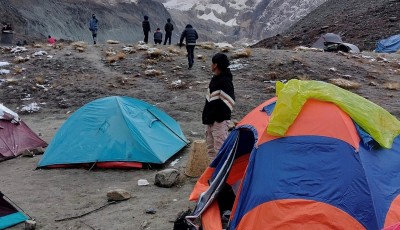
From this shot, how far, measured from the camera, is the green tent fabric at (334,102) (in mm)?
4453

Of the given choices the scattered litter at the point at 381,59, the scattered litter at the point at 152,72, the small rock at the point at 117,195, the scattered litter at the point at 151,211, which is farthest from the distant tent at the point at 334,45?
the scattered litter at the point at 151,211

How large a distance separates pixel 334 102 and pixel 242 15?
424 feet

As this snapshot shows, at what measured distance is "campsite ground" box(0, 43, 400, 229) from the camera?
582 centimetres

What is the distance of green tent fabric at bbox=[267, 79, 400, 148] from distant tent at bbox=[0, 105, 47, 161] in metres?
5.86

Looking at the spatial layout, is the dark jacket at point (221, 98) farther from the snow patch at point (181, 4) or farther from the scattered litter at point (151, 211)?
the snow patch at point (181, 4)

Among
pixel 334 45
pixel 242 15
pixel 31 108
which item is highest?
pixel 242 15

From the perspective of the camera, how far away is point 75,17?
6369cm

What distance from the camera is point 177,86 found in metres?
14.2

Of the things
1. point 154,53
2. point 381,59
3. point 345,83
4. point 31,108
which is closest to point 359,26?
point 381,59

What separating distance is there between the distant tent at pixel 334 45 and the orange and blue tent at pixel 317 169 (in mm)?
16349

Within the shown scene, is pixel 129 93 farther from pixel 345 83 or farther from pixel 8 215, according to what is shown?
pixel 8 215

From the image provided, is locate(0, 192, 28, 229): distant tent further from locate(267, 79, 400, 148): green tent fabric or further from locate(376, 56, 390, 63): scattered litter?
locate(376, 56, 390, 63): scattered litter

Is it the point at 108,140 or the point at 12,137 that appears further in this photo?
the point at 12,137

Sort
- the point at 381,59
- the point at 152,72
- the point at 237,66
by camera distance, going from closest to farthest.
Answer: the point at 152,72, the point at 237,66, the point at 381,59
